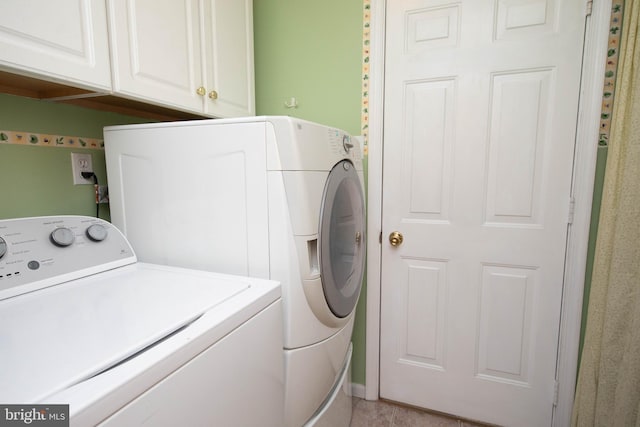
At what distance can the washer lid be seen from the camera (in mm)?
510

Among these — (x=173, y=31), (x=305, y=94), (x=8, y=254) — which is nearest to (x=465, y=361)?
(x=305, y=94)

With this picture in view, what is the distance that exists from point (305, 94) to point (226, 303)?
138cm

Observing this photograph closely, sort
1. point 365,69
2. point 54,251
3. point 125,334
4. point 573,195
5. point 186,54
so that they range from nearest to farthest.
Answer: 1. point 125,334
2. point 54,251
3. point 186,54
4. point 573,195
5. point 365,69

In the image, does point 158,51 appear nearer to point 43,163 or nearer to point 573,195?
point 43,163

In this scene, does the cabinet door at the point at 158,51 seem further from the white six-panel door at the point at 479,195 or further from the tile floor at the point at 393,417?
the tile floor at the point at 393,417

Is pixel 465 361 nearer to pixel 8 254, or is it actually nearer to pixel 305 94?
pixel 305 94

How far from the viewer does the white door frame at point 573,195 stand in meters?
1.35

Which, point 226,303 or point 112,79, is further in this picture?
point 112,79

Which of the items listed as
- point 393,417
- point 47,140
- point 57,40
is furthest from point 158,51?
point 393,417

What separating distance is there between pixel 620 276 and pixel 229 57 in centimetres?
186

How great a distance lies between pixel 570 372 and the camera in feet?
4.92

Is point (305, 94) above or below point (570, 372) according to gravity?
above

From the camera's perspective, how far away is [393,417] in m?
1.75

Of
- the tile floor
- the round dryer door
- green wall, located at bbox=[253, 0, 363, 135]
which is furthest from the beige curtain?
green wall, located at bbox=[253, 0, 363, 135]
